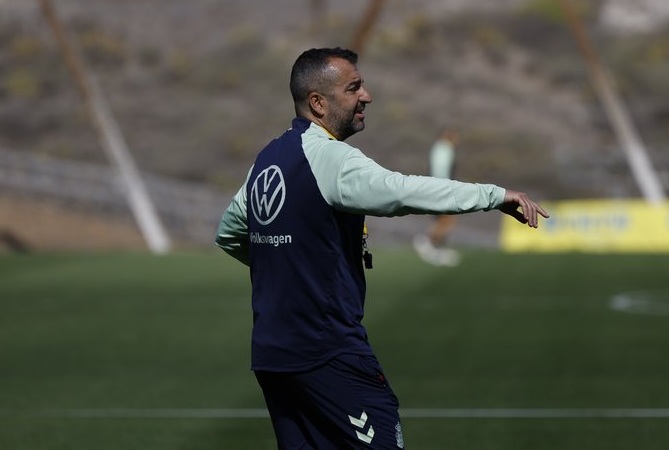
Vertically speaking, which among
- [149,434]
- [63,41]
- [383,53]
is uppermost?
[383,53]

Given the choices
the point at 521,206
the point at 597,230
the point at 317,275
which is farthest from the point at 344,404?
the point at 597,230

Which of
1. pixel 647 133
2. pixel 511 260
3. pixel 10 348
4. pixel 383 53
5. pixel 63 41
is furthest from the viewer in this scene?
pixel 383 53

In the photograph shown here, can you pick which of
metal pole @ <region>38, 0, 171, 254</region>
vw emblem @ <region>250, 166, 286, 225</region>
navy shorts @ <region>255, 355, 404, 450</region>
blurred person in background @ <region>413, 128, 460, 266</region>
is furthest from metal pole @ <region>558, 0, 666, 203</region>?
navy shorts @ <region>255, 355, 404, 450</region>

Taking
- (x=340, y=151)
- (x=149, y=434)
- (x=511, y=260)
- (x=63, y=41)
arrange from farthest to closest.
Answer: (x=63, y=41) → (x=511, y=260) → (x=149, y=434) → (x=340, y=151)

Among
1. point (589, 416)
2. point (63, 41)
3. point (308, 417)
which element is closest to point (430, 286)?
point (589, 416)

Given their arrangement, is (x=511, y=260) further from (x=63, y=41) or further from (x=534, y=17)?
(x=534, y=17)

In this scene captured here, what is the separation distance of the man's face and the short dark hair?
0.03 m

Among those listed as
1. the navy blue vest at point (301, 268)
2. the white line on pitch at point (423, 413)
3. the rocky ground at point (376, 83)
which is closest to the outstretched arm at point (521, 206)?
the navy blue vest at point (301, 268)

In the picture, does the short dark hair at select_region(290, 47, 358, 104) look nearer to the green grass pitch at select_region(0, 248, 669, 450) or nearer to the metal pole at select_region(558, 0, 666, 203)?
the green grass pitch at select_region(0, 248, 669, 450)

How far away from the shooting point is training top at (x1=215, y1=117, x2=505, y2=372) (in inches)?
210

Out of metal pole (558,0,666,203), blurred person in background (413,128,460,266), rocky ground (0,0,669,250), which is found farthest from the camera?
rocky ground (0,0,669,250)

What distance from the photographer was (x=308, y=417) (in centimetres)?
554

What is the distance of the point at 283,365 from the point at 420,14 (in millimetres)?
46565

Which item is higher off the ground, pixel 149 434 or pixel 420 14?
pixel 420 14
